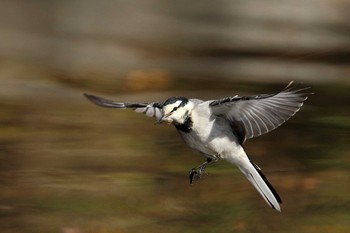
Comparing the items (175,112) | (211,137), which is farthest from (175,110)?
(211,137)

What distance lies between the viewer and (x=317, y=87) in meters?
8.32

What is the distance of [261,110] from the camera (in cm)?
363

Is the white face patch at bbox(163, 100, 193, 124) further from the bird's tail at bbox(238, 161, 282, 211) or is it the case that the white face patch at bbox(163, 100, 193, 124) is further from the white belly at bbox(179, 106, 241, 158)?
the bird's tail at bbox(238, 161, 282, 211)

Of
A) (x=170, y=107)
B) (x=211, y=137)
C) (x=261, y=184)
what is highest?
(x=170, y=107)

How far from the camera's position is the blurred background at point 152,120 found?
5.60 m

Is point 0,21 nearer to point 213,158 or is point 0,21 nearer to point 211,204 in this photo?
point 211,204

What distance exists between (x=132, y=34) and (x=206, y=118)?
6658 millimetres

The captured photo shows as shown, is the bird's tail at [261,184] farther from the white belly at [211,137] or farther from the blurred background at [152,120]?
the blurred background at [152,120]

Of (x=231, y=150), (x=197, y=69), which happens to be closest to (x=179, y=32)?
(x=197, y=69)

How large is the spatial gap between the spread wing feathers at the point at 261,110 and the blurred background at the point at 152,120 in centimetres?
176

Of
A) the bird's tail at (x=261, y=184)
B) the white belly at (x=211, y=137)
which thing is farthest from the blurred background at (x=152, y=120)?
the white belly at (x=211, y=137)

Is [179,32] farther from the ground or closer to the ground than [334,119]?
farther from the ground

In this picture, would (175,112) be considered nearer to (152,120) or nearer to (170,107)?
(170,107)

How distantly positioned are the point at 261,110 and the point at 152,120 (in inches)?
145
